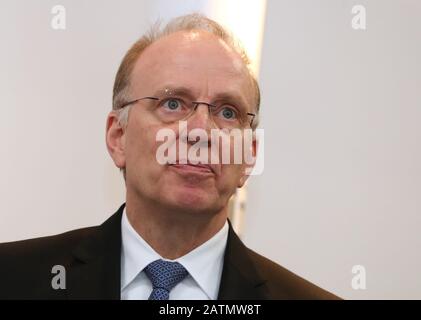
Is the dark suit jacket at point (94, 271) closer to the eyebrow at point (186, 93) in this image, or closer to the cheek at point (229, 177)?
the cheek at point (229, 177)

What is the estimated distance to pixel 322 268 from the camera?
1.96 metres

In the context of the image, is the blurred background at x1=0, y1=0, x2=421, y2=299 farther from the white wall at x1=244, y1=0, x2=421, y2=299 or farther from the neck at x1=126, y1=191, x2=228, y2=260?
the neck at x1=126, y1=191, x2=228, y2=260

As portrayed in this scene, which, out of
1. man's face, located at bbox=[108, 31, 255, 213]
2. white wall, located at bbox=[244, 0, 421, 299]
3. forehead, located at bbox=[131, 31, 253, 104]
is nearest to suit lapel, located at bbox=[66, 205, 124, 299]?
man's face, located at bbox=[108, 31, 255, 213]

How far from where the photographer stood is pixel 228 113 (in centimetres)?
144

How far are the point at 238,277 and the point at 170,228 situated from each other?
0.20m

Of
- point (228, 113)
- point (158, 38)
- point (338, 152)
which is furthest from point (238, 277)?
point (338, 152)

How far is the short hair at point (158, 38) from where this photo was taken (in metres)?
1.50

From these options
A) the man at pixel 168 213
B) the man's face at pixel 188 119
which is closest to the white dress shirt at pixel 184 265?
the man at pixel 168 213

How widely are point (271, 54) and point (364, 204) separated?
22.7 inches

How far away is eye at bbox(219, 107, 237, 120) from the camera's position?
143 cm

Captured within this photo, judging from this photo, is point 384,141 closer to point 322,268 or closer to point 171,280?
point 322,268

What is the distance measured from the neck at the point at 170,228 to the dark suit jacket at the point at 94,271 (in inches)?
2.8

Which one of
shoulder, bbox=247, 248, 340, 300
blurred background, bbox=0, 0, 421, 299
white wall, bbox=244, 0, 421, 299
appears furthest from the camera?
white wall, bbox=244, 0, 421, 299
